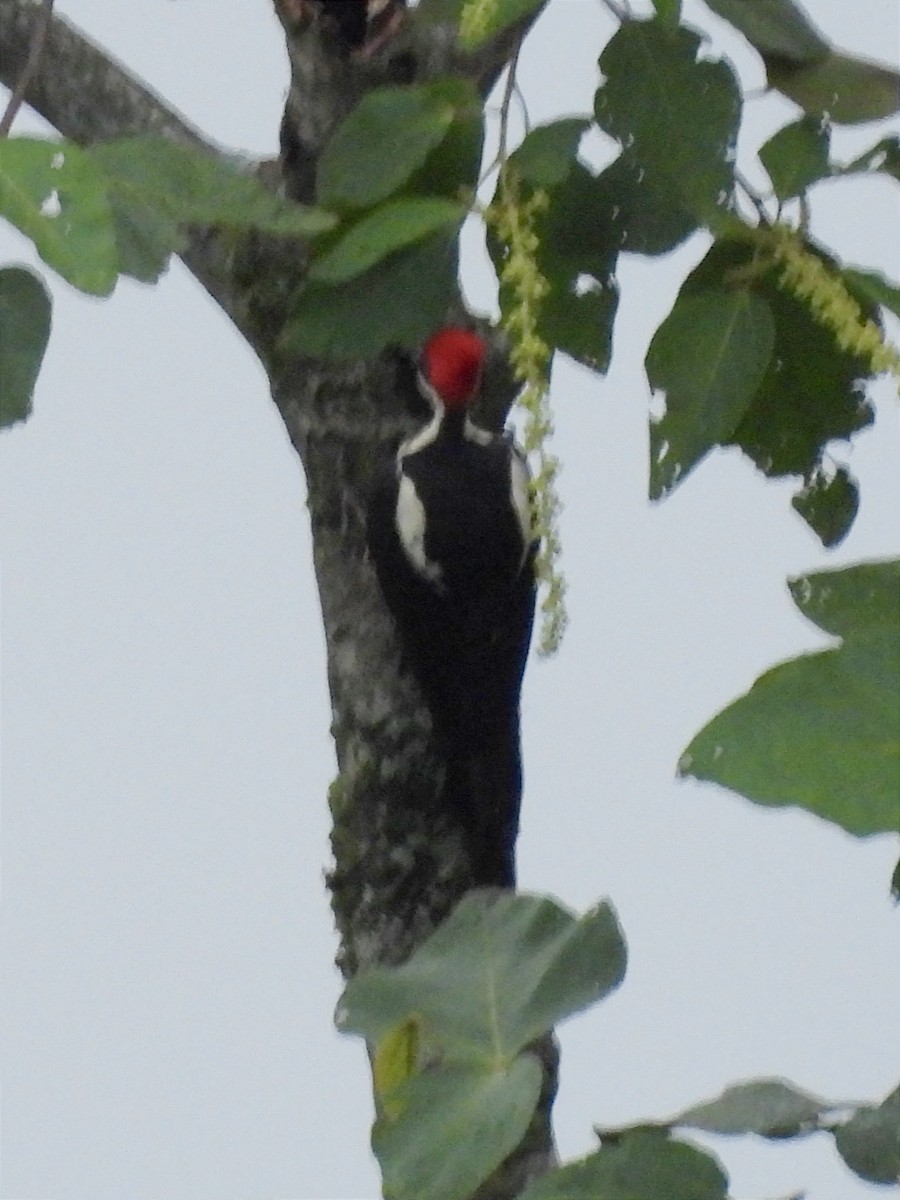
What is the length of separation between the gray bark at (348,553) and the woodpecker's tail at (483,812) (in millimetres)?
14

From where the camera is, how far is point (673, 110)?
36.2 inches

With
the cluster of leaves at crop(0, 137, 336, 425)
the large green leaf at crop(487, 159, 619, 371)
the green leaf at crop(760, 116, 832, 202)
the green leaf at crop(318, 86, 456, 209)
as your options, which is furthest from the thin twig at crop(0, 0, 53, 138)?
the green leaf at crop(760, 116, 832, 202)

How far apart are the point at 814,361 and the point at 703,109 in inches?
6.6

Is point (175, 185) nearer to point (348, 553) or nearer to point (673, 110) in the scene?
point (673, 110)

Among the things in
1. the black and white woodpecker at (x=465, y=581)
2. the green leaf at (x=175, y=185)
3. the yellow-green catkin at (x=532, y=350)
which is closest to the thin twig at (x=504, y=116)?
the yellow-green catkin at (x=532, y=350)

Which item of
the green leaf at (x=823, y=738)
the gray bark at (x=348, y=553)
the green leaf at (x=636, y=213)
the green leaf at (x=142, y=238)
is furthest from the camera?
the gray bark at (x=348, y=553)

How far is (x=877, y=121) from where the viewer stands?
3.15ft

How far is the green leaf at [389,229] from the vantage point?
2.94ft

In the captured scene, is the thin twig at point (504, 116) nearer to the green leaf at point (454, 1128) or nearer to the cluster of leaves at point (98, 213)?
the cluster of leaves at point (98, 213)

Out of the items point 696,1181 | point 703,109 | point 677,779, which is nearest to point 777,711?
point 677,779

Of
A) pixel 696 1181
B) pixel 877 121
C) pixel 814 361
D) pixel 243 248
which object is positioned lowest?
Result: pixel 696 1181

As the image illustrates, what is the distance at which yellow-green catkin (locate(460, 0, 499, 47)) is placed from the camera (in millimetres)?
771

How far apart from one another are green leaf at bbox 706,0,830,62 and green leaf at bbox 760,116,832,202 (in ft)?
0.15

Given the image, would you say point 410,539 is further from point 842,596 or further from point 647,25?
point 842,596
